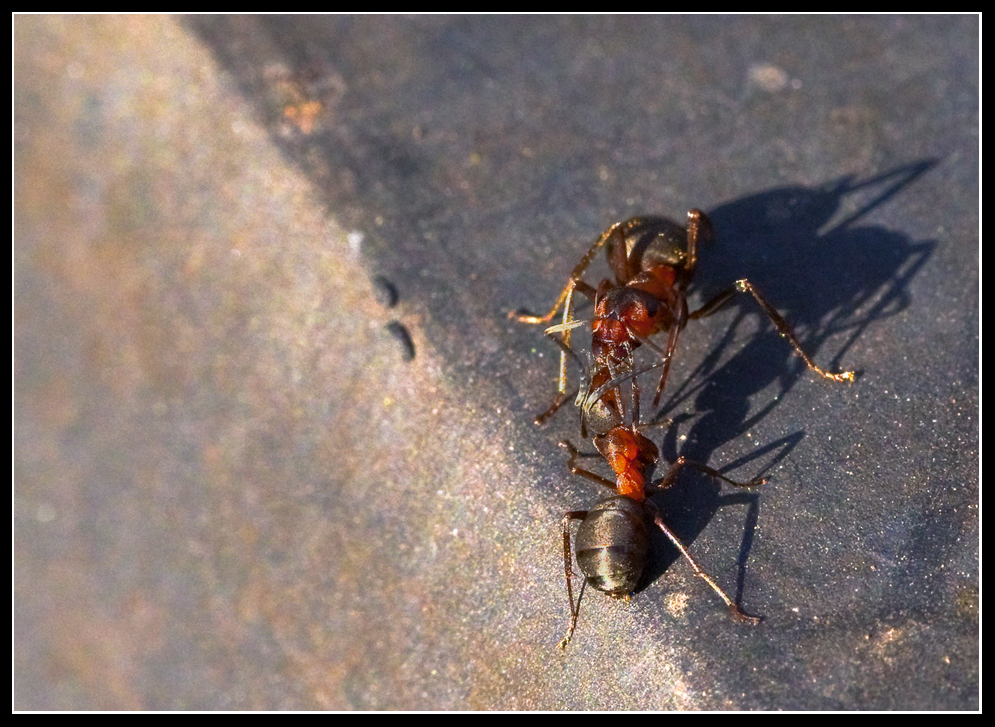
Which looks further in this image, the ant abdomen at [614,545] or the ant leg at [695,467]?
the ant leg at [695,467]

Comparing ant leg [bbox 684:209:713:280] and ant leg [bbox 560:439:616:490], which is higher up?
ant leg [bbox 684:209:713:280]

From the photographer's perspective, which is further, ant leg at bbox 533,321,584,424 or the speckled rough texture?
ant leg at bbox 533,321,584,424

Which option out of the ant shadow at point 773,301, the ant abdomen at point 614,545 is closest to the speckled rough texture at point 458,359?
the ant shadow at point 773,301

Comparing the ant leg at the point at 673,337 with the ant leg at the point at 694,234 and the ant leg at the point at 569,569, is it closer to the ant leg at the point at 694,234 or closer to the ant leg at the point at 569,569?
the ant leg at the point at 694,234

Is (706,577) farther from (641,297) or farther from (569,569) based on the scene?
(641,297)

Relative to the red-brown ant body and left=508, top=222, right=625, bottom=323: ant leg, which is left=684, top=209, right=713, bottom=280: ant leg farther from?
left=508, top=222, right=625, bottom=323: ant leg

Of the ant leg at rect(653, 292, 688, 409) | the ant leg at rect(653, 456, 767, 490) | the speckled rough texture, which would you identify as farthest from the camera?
the ant leg at rect(653, 292, 688, 409)

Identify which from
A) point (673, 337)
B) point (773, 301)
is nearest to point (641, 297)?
point (673, 337)

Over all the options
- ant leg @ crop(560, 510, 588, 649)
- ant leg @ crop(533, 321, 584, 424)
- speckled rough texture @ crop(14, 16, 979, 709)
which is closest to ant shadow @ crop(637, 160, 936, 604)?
speckled rough texture @ crop(14, 16, 979, 709)
